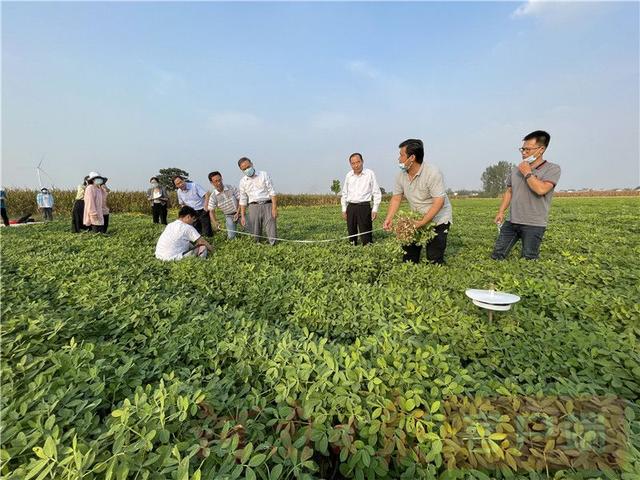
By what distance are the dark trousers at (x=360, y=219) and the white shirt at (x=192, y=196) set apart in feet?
13.8

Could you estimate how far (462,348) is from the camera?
2453 millimetres

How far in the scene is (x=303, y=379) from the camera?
5.98ft

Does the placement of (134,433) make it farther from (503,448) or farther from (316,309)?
(316,309)

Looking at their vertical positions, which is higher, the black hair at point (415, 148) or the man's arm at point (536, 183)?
the black hair at point (415, 148)

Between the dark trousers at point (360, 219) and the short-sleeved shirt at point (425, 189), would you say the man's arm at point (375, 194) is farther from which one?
→ the short-sleeved shirt at point (425, 189)

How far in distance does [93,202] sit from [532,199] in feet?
31.8

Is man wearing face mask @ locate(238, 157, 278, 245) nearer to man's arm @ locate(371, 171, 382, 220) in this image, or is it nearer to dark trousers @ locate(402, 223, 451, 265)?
man's arm @ locate(371, 171, 382, 220)

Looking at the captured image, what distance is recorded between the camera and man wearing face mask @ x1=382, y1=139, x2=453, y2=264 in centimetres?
447

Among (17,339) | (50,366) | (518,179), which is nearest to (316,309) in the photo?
(50,366)

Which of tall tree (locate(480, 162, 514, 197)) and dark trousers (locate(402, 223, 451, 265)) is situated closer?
dark trousers (locate(402, 223, 451, 265))

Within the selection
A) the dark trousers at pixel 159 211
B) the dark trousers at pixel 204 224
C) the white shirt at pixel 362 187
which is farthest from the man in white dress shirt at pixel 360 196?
the dark trousers at pixel 159 211

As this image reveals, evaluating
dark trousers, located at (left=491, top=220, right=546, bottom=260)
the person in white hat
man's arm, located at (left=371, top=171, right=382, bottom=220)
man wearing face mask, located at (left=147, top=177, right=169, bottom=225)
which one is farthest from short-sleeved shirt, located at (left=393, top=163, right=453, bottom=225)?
man wearing face mask, located at (left=147, top=177, right=169, bottom=225)

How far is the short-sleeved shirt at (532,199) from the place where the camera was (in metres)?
4.37

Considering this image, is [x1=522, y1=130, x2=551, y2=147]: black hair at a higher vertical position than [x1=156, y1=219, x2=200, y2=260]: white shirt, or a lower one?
higher
